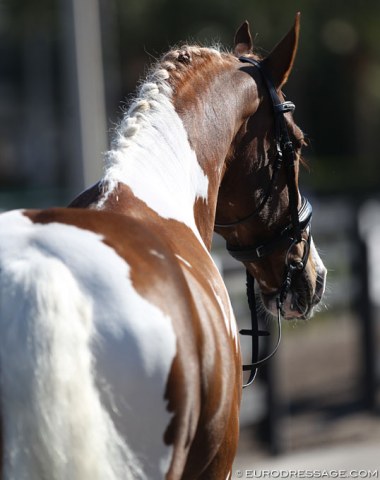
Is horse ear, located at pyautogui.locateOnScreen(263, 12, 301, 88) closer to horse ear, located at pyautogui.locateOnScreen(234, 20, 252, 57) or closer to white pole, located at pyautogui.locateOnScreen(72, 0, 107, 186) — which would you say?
horse ear, located at pyautogui.locateOnScreen(234, 20, 252, 57)

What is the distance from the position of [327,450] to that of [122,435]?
528 cm

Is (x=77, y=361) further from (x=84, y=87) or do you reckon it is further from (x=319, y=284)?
(x=84, y=87)

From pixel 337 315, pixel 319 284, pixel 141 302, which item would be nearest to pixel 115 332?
pixel 141 302

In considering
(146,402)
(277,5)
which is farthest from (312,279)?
(277,5)

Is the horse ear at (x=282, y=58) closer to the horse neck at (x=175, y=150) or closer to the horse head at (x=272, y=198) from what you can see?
the horse head at (x=272, y=198)

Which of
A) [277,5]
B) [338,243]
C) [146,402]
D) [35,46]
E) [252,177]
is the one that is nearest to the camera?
[146,402]

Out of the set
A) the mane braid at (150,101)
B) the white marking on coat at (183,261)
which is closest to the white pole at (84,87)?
the mane braid at (150,101)

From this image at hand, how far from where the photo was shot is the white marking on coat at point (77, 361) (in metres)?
2.23

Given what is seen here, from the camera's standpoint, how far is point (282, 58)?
11.6ft

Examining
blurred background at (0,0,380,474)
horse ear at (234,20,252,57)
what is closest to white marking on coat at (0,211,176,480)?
horse ear at (234,20,252,57)

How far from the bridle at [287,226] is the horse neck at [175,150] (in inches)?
6.9

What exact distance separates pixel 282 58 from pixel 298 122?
28.0m

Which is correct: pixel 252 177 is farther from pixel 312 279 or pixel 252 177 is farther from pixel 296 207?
pixel 312 279

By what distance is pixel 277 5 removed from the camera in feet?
88.1
